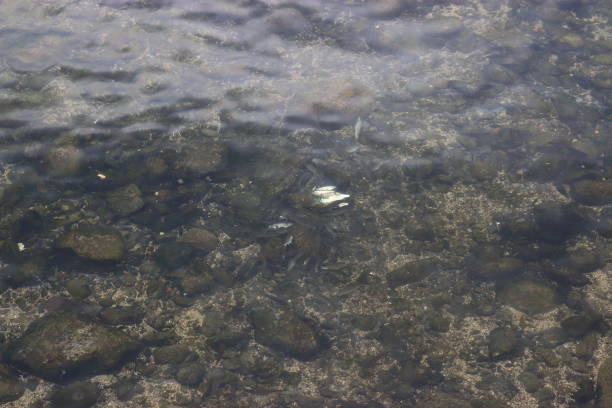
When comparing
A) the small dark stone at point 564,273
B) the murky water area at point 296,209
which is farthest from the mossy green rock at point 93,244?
the small dark stone at point 564,273

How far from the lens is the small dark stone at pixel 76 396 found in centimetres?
367

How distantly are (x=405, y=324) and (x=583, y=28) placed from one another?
6.19 m

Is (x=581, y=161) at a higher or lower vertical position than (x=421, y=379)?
higher

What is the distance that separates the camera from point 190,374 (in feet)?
13.0

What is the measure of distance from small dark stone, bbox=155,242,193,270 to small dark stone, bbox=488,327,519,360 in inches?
126

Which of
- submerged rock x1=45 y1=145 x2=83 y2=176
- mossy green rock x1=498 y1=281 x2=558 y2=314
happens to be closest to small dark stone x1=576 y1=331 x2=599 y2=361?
mossy green rock x1=498 y1=281 x2=558 y2=314

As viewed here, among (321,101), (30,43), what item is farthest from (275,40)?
(30,43)

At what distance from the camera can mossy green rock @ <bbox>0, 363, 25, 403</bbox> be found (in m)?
3.62

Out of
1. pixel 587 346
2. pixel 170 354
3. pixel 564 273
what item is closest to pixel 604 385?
pixel 587 346

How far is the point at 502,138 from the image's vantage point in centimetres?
573

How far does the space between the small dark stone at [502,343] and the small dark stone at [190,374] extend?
2772mm

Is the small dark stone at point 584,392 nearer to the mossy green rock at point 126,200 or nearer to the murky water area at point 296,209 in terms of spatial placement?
the murky water area at point 296,209

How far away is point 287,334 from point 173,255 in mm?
1487

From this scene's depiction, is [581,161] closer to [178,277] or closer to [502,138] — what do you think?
[502,138]
